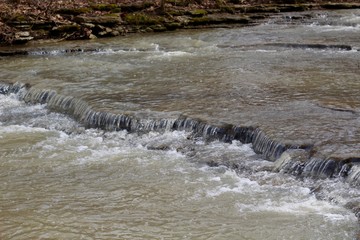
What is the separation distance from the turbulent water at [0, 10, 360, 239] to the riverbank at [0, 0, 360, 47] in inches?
215

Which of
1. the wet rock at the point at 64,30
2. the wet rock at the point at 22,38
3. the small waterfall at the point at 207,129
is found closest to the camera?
the small waterfall at the point at 207,129

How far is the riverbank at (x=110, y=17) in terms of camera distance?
2234 centimetres

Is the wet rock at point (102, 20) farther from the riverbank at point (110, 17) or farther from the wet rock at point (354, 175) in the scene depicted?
the wet rock at point (354, 175)


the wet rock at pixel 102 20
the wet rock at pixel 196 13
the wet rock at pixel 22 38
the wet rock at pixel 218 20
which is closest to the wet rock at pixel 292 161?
the wet rock at pixel 22 38

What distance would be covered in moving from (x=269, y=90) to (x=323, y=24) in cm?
1365

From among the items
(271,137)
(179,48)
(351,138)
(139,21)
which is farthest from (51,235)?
(139,21)

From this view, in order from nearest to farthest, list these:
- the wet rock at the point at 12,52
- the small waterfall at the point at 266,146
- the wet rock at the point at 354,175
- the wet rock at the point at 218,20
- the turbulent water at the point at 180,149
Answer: the turbulent water at the point at 180,149
the wet rock at the point at 354,175
the small waterfall at the point at 266,146
the wet rock at the point at 12,52
the wet rock at the point at 218,20

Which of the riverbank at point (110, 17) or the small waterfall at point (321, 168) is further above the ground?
the small waterfall at point (321, 168)

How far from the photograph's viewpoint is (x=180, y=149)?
9.37m

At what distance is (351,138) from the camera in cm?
832

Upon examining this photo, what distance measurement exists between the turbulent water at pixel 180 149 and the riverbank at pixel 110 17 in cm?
546

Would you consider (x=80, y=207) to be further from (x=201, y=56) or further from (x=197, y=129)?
(x=201, y=56)

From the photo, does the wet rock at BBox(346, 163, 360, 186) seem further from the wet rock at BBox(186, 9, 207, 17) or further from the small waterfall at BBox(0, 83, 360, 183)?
the wet rock at BBox(186, 9, 207, 17)

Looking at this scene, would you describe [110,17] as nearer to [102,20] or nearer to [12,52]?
[102,20]
